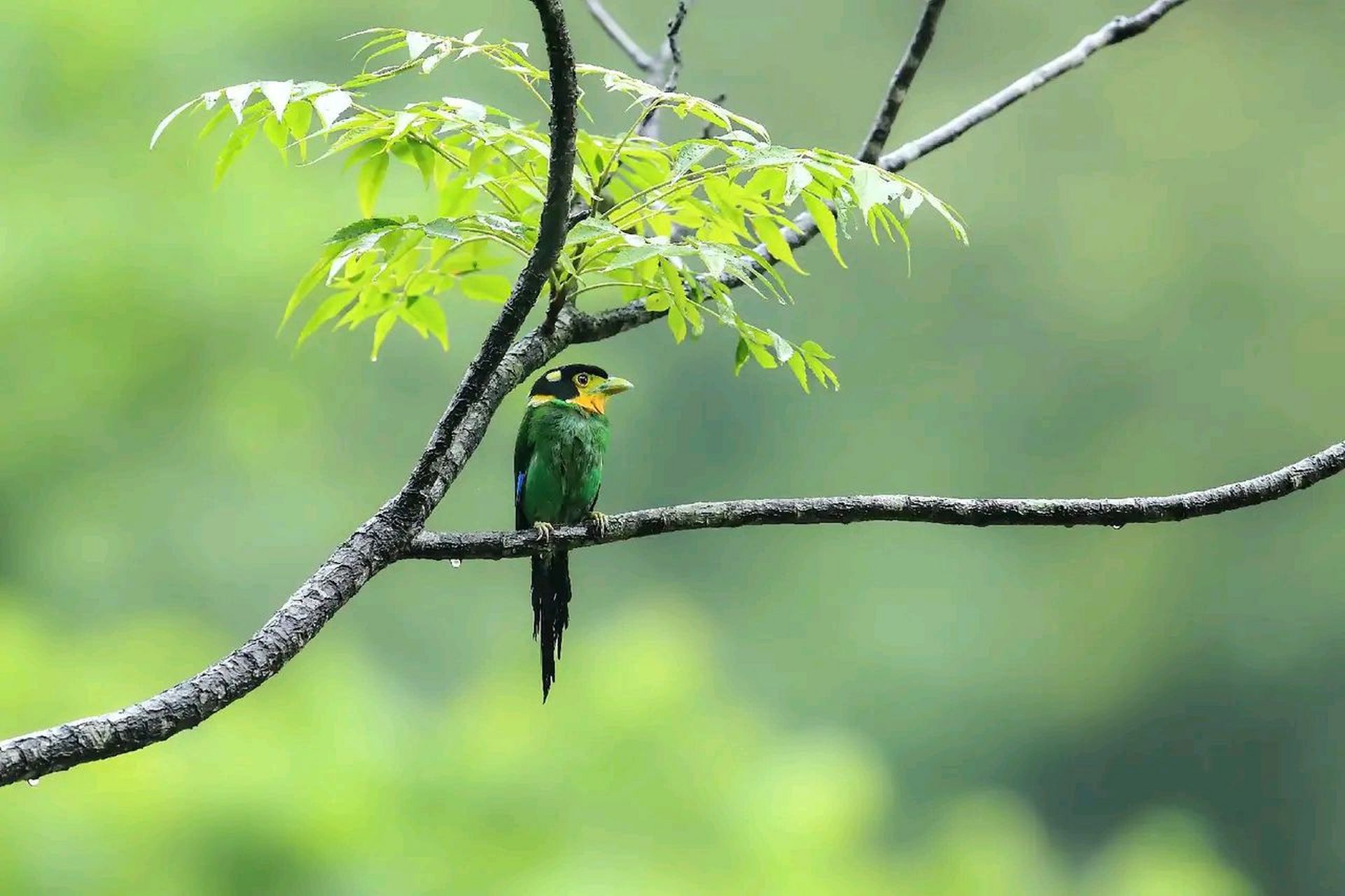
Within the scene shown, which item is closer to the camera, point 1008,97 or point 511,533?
point 511,533

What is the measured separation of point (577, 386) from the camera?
2.86m

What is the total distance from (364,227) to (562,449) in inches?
51.6

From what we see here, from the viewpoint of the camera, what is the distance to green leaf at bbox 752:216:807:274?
1542 mm

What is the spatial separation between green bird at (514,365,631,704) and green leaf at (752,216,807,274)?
1.20 meters

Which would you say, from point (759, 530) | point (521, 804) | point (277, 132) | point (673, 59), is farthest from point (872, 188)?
point (759, 530)

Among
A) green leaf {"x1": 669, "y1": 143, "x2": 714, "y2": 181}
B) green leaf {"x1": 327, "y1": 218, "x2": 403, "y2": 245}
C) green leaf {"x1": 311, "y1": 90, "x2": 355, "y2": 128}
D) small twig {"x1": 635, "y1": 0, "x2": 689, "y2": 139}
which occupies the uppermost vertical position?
small twig {"x1": 635, "y1": 0, "x2": 689, "y2": 139}

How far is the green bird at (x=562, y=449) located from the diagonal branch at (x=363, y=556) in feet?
3.34

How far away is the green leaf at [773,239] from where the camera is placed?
1.54m

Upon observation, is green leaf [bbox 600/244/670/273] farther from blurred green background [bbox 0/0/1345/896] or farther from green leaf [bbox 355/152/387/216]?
blurred green background [bbox 0/0/1345/896]

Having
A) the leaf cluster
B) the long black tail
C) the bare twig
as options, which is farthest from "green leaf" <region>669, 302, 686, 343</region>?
the bare twig

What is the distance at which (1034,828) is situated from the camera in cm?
545

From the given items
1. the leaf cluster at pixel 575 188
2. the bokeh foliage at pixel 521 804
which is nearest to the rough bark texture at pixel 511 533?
the leaf cluster at pixel 575 188

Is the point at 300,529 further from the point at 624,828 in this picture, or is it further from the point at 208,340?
the point at 624,828

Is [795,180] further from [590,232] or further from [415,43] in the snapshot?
[415,43]
